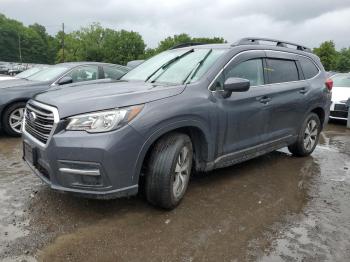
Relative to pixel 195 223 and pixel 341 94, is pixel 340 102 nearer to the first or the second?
pixel 341 94

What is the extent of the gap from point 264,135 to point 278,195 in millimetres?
837

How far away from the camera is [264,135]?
4.71 metres

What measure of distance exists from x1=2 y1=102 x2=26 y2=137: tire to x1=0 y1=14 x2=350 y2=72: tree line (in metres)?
51.0

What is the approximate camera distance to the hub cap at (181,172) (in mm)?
3658

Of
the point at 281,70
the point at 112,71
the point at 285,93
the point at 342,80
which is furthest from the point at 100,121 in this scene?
the point at 342,80

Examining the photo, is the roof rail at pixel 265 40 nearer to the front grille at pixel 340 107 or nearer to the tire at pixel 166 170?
the tire at pixel 166 170

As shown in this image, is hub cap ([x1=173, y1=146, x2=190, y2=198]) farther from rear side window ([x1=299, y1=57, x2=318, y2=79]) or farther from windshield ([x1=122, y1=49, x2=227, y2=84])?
rear side window ([x1=299, y1=57, x2=318, y2=79])

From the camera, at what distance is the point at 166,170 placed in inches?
133

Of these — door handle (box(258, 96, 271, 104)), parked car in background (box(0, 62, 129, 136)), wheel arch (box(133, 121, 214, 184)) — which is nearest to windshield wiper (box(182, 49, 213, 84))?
wheel arch (box(133, 121, 214, 184))

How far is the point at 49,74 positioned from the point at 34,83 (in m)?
0.66

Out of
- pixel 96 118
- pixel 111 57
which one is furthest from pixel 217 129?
pixel 111 57

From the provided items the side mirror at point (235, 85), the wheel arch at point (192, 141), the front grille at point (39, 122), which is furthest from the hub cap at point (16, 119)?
the side mirror at point (235, 85)

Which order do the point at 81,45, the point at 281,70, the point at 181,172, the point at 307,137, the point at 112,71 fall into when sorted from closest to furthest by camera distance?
the point at 181,172, the point at 281,70, the point at 307,137, the point at 112,71, the point at 81,45

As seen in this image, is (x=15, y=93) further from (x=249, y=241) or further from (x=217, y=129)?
(x=249, y=241)
